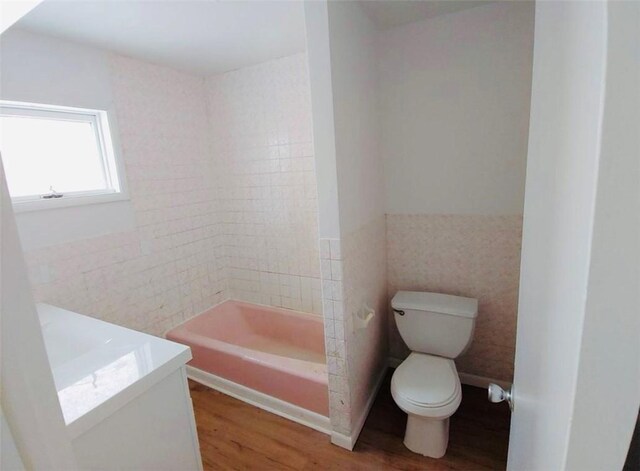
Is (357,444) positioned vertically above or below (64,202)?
below

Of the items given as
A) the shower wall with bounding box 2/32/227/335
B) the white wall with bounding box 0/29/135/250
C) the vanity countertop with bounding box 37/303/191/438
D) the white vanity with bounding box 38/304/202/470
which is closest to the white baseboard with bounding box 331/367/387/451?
the white vanity with bounding box 38/304/202/470

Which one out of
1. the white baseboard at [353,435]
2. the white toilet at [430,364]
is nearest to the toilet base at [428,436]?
the white toilet at [430,364]

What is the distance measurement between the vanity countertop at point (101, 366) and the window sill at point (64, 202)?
2.44 ft

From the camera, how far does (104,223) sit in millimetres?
2020

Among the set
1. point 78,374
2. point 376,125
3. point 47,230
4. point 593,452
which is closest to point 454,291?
point 376,125

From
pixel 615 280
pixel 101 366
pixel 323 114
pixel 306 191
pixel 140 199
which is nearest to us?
pixel 615 280

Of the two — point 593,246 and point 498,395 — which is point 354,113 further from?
Result: point 593,246

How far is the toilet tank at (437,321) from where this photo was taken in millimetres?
1780

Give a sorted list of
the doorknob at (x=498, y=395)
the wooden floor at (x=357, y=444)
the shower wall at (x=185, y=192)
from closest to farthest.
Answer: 1. the doorknob at (x=498, y=395)
2. the wooden floor at (x=357, y=444)
3. the shower wall at (x=185, y=192)

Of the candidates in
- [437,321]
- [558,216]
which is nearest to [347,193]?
[437,321]

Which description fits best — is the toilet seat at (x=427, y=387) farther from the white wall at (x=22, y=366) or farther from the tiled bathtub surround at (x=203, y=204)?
the white wall at (x=22, y=366)

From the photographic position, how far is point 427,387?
1.60 m

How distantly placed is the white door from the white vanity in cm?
103

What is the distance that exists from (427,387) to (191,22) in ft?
7.97
